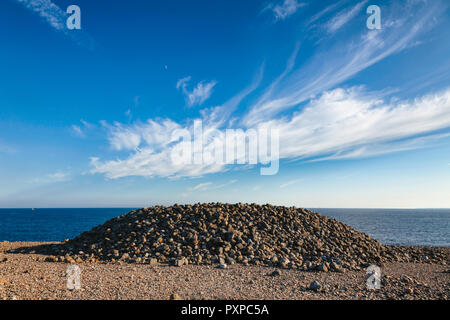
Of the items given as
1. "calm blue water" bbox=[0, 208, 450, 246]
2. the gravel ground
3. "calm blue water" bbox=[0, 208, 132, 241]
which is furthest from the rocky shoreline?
"calm blue water" bbox=[0, 208, 132, 241]

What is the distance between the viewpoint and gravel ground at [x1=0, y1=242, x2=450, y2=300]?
7988 mm

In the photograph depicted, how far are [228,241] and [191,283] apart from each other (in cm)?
548

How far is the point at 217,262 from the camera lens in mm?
12586

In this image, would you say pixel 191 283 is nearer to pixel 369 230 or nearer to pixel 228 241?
pixel 228 241

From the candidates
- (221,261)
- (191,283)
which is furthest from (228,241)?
(191,283)

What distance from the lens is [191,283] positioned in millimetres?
9297

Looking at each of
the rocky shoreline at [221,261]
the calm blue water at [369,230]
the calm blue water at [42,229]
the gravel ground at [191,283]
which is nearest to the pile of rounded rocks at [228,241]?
the rocky shoreline at [221,261]

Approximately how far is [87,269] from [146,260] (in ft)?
8.67

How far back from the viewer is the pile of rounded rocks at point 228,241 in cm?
1308

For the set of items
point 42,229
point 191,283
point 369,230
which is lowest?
point 42,229

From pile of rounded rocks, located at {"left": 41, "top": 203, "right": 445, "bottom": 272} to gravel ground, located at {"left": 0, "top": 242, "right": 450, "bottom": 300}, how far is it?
3.35 feet
